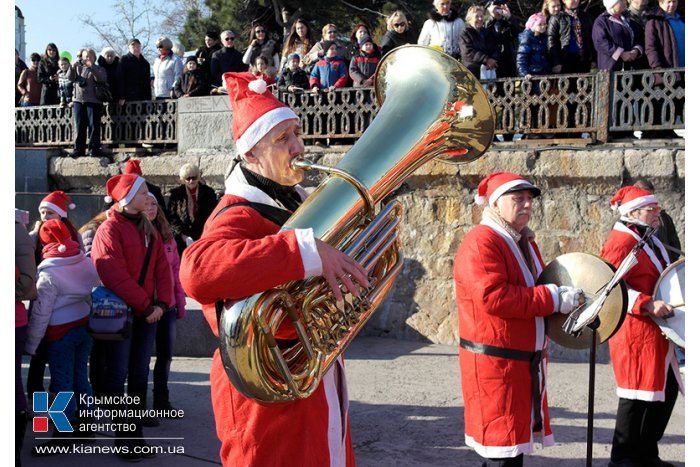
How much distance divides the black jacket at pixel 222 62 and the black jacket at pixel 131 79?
1.23m

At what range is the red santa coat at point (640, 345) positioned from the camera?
4.52 m

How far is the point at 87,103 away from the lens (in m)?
10.8

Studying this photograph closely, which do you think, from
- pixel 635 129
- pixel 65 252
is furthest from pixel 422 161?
pixel 635 129

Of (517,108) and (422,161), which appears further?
(517,108)

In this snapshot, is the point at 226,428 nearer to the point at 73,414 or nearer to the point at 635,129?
the point at 73,414

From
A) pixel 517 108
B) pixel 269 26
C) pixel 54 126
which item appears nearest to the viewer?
pixel 517 108

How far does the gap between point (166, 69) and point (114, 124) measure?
1068mm

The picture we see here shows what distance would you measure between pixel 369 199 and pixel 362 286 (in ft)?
0.85

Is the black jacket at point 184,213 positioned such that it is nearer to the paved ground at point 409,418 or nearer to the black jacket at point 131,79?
the paved ground at point 409,418

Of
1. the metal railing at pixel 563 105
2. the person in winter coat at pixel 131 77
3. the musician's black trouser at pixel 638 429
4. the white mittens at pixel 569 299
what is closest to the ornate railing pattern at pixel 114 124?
the person in winter coat at pixel 131 77

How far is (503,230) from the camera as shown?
13.1 feet

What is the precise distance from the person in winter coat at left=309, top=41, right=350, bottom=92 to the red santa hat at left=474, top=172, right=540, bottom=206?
17.2 ft

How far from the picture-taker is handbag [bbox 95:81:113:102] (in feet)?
35.2
